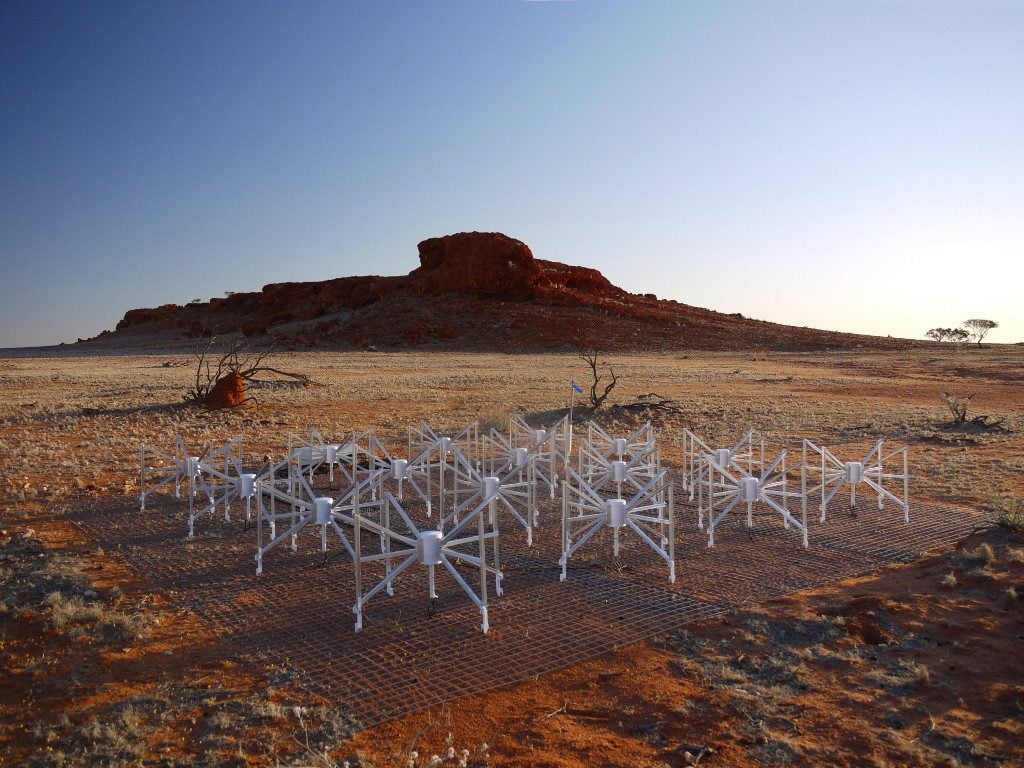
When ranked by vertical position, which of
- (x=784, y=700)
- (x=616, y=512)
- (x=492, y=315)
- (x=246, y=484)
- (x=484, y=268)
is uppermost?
(x=484, y=268)

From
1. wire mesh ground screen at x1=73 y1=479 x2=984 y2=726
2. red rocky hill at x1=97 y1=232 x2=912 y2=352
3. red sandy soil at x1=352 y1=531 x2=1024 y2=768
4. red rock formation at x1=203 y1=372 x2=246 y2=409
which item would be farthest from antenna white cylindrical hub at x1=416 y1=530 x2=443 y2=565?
red rocky hill at x1=97 y1=232 x2=912 y2=352

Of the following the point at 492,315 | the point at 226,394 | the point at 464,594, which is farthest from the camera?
the point at 492,315

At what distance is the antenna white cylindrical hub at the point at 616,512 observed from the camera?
751 cm

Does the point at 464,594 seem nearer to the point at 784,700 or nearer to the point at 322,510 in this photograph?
the point at 322,510

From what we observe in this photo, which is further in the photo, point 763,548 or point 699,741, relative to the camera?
point 763,548

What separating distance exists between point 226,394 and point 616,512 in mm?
16982

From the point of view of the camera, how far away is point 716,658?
573 centimetres

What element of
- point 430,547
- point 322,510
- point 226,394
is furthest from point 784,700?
point 226,394

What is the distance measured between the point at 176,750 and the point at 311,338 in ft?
197

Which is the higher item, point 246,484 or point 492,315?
point 492,315

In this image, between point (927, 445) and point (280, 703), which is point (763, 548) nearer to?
point (280, 703)

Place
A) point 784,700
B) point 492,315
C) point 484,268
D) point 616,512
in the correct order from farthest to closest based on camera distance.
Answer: point 484,268, point 492,315, point 616,512, point 784,700

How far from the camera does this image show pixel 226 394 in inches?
856

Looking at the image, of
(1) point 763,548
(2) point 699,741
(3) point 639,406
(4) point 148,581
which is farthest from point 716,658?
(3) point 639,406
